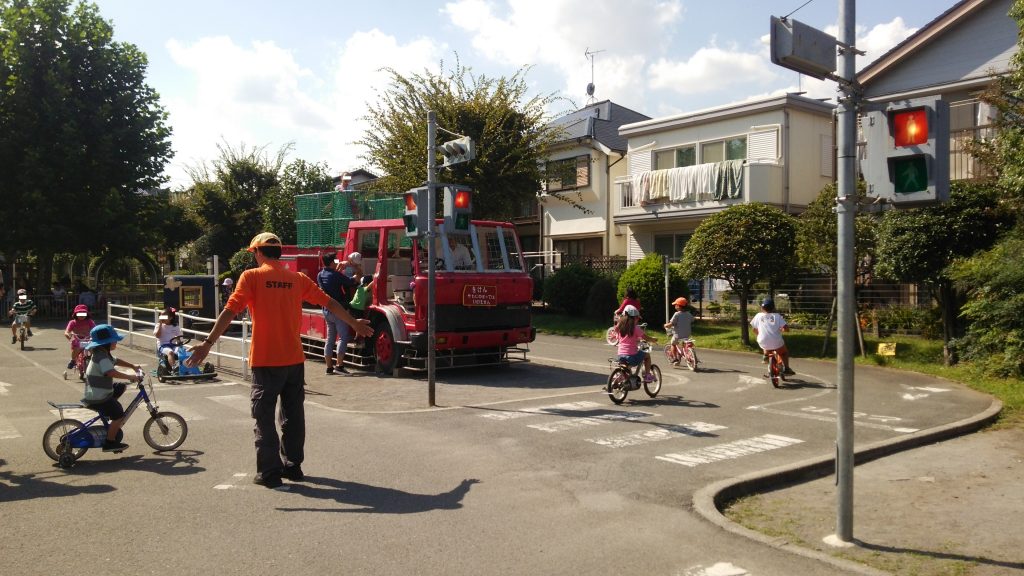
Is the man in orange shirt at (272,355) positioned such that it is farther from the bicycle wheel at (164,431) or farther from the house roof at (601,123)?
the house roof at (601,123)

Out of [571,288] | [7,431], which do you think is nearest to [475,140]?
[571,288]

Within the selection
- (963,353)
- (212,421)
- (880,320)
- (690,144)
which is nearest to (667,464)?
(212,421)

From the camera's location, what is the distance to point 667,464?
24.9 ft

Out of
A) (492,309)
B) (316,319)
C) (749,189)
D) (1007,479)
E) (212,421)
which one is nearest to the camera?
(1007,479)

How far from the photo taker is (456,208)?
35.0ft

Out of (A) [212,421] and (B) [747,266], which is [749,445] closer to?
(A) [212,421]

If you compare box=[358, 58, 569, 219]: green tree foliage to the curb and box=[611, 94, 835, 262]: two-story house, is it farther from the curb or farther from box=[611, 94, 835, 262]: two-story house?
the curb

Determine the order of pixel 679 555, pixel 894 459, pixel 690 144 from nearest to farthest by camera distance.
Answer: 1. pixel 679 555
2. pixel 894 459
3. pixel 690 144

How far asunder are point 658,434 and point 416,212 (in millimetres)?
→ 4265

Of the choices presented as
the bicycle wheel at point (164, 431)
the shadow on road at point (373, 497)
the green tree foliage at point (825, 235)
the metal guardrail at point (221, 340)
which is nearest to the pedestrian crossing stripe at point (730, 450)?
the shadow on road at point (373, 497)

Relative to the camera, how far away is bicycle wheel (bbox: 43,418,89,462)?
7.30 meters

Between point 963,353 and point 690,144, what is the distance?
1488 cm

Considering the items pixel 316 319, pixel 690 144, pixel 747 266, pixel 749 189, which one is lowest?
pixel 316 319

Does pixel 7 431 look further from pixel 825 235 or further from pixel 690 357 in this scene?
pixel 825 235
